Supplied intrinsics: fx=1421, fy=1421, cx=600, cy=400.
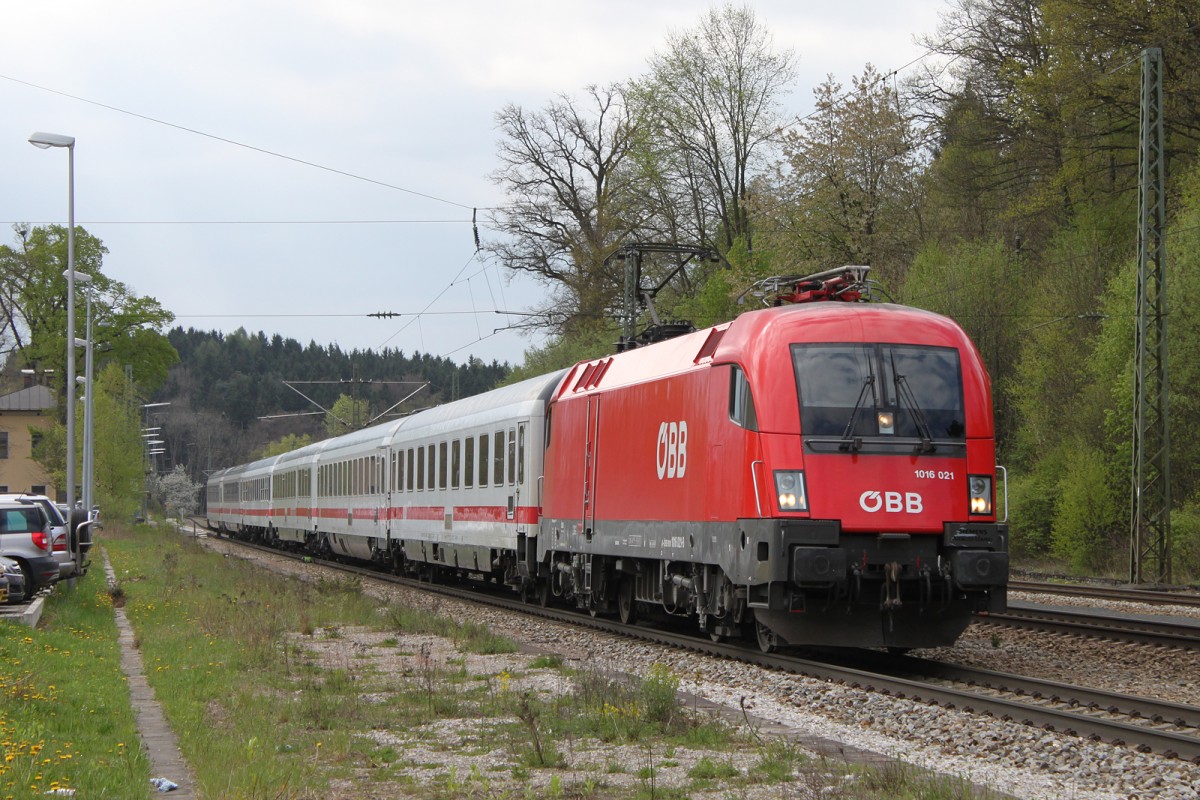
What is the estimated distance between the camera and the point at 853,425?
12.9 meters

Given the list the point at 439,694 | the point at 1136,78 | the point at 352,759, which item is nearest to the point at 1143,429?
the point at 1136,78

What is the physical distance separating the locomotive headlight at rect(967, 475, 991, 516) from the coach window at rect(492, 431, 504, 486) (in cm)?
1134

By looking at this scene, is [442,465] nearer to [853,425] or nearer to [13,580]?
[13,580]

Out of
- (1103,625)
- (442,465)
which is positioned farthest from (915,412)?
(442,465)

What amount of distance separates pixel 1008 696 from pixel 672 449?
4.83m

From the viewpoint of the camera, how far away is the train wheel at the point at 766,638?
13.9 metres

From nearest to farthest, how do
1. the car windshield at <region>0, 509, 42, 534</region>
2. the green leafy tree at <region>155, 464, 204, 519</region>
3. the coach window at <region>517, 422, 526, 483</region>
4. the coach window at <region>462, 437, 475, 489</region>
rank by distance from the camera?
the coach window at <region>517, 422, 526, 483</region>, the car windshield at <region>0, 509, 42, 534</region>, the coach window at <region>462, 437, 475, 489</region>, the green leafy tree at <region>155, 464, 204, 519</region>

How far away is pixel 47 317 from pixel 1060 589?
59.4 metres

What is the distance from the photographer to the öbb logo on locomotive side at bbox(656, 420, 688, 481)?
1480 centimetres

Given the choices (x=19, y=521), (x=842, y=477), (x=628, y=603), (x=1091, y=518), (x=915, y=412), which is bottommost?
(x=628, y=603)

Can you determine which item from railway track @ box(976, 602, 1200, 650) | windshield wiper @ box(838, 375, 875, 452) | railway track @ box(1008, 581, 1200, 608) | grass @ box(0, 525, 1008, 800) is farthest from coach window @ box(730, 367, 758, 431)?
railway track @ box(1008, 581, 1200, 608)

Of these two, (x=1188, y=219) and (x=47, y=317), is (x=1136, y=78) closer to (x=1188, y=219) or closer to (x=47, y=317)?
(x=1188, y=219)

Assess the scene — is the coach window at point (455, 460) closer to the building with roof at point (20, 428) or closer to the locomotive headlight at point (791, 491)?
the locomotive headlight at point (791, 491)

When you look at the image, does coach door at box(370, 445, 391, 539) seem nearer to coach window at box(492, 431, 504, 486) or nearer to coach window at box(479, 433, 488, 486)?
coach window at box(479, 433, 488, 486)
